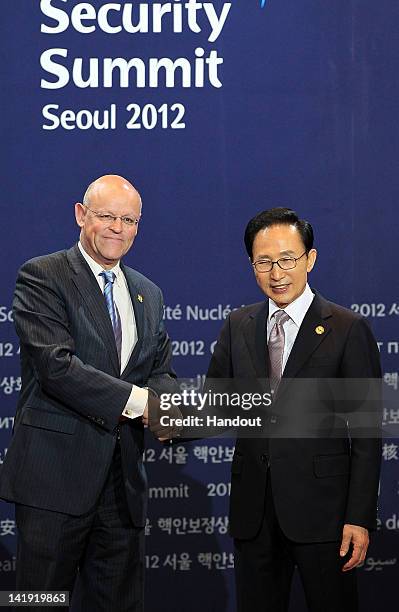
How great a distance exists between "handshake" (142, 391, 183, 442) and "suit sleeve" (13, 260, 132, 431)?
0.41ft

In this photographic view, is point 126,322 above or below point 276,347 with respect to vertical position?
above

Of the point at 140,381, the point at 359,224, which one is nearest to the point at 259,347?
the point at 140,381

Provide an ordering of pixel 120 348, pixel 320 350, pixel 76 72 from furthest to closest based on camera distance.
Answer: pixel 76 72
pixel 120 348
pixel 320 350

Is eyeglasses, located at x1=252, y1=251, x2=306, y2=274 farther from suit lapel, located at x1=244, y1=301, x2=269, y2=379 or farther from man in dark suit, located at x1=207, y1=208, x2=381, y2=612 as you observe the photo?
suit lapel, located at x1=244, y1=301, x2=269, y2=379

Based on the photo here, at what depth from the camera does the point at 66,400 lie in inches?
115

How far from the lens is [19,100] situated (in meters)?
3.67

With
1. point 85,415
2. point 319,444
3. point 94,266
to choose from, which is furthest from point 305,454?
point 94,266

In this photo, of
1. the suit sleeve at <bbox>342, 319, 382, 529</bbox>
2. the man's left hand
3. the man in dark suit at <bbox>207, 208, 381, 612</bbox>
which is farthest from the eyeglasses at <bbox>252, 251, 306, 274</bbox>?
the man's left hand

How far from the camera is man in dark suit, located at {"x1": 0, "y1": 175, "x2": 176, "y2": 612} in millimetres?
2918

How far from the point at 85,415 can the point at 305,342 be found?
0.77 meters

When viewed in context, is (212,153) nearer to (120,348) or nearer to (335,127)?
(335,127)

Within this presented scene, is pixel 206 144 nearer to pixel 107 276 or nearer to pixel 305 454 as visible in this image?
pixel 107 276

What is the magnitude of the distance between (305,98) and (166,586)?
7.25 ft

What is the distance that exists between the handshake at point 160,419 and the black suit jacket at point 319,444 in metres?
0.33
